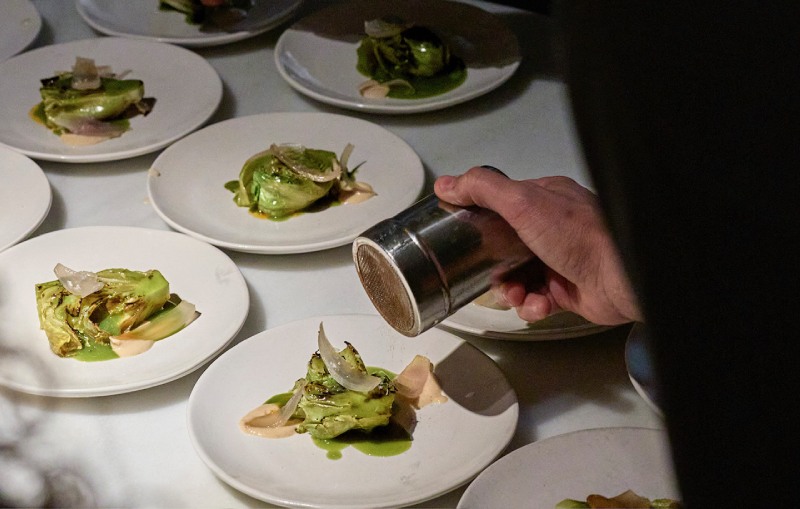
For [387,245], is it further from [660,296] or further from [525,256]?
[660,296]

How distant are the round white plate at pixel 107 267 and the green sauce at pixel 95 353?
1cm

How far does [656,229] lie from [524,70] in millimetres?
1779

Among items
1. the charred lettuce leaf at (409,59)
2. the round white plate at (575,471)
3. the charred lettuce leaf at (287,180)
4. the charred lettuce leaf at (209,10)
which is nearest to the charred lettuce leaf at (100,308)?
the charred lettuce leaf at (287,180)

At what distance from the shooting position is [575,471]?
110 cm

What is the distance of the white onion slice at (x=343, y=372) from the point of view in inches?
45.8

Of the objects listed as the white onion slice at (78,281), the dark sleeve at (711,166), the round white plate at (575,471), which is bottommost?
the white onion slice at (78,281)

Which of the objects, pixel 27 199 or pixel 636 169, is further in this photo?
pixel 27 199

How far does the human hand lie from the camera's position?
1.13m

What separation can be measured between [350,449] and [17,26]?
153 centimetres

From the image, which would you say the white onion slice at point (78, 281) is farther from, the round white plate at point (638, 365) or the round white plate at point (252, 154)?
the round white plate at point (638, 365)

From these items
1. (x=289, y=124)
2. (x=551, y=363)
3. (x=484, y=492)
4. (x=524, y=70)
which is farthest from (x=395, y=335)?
(x=524, y=70)

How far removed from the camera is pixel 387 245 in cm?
109

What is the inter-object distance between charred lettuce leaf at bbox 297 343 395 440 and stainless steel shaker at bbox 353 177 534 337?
3.6 inches

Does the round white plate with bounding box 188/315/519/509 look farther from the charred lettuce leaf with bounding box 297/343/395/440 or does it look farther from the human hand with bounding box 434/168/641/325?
the human hand with bounding box 434/168/641/325
